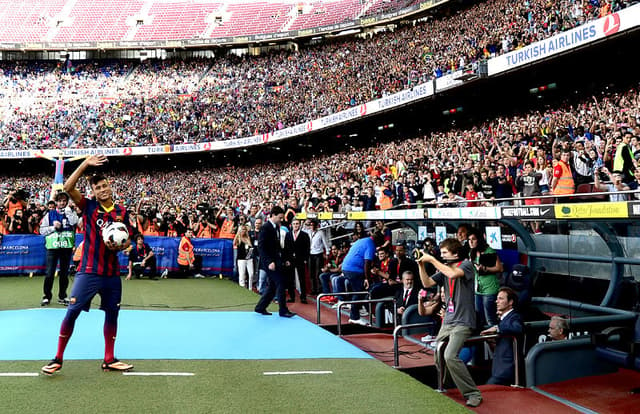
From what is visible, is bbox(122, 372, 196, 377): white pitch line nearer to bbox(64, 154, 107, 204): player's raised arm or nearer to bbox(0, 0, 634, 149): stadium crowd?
bbox(64, 154, 107, 204): player's raised arm

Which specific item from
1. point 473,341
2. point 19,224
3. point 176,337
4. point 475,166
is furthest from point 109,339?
point 19,224

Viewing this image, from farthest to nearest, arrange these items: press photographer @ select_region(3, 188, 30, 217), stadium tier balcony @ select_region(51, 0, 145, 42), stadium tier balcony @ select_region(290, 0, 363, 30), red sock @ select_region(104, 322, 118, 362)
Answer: stadium tier balcony @ select_region(51, 0, 145, 42)
stadium tier balcony @ select_region(290, 0, 363, 30)
press photographer @ select_region(3, 188, 30, 217)
red sock @ select_region(104, 322, 118, 362)

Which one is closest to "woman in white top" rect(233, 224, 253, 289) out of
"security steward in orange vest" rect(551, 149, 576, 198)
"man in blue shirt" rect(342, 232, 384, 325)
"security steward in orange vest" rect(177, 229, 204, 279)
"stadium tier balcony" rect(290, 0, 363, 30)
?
"security steward in orange vest" rect(177, 229, 204, 279)

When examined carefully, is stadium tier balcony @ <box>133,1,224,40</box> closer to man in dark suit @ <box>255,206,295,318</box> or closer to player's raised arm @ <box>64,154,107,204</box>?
man in dark suit @ <box>255,206,295,318</box>

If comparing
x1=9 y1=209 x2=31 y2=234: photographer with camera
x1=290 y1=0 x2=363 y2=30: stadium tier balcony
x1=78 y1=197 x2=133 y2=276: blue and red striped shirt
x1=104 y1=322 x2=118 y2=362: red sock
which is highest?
x1=290 y1=0 x2=363 y2=30: stadium tier balcony

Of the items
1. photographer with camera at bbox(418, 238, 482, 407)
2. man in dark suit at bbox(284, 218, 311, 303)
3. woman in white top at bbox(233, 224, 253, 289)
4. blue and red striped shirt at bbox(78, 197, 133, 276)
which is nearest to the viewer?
photographer with camera at bbox(418, 238, 482, 407)

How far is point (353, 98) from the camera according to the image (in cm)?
2838

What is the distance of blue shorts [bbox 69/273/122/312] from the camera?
5.50 metres

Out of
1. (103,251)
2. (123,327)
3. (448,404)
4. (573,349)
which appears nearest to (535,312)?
(573,349)

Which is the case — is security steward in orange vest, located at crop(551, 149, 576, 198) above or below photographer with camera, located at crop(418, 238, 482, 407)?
above

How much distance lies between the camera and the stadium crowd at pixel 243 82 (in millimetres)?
22469

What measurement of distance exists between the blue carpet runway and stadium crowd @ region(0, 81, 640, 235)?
2.55 meters

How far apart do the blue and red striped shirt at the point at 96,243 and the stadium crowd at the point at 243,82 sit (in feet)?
51.8

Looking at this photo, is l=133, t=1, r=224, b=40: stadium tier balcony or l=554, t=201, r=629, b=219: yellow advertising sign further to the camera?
l=133, t=1, r=224, b=40: stadium tier balcony
